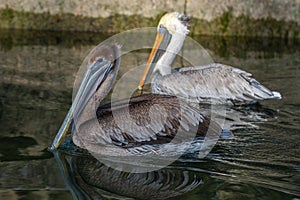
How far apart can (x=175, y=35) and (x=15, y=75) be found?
2055 mm

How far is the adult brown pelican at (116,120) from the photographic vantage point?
4.53 m

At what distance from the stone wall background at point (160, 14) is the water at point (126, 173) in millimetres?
2217

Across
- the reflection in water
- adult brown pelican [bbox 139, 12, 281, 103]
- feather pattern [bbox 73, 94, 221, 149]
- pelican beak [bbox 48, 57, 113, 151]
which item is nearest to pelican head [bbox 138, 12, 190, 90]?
adult brown pelican [bbox 139, 12, 281, 103]

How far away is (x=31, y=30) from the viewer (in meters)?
10.0

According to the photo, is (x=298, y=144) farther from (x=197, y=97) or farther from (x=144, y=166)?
(x=197, y=97)

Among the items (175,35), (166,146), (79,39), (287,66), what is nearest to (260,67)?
(287,66)

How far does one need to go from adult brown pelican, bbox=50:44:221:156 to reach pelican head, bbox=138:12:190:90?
101 inches

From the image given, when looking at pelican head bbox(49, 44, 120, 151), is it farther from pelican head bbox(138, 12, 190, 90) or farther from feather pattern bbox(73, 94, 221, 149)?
pelican head bbox(138, 12, 190, 90)

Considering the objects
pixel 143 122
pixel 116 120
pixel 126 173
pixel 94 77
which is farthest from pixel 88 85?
pixel 126 173

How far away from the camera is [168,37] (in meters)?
7.43

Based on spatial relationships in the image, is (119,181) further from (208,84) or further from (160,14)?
(160,14)

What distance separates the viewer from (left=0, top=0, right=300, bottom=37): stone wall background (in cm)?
1006

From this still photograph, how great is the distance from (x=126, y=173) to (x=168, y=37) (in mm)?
3521

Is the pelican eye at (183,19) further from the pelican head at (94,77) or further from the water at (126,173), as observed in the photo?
the pelican head at (94,77)
